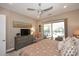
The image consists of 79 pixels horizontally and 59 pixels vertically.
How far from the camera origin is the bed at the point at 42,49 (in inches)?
72.4

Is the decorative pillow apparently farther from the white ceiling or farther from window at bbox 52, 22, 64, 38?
the white ceiling

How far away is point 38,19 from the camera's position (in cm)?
198

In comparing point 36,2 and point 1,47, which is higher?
point 36,2

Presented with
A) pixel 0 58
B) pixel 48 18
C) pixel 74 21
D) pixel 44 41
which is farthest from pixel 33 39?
pixel 74 21

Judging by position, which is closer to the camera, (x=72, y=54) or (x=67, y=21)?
(x=72, y=54)

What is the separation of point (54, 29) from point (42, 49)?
1.40 ft

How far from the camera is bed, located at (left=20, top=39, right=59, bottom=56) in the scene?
1.84 metres

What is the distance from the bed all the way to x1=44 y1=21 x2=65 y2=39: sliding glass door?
11 centimetres

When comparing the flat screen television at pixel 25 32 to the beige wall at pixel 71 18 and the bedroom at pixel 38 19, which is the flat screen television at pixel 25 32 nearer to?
the bedroom at pixel 38 19

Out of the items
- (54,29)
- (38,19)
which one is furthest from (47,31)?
(38,19)

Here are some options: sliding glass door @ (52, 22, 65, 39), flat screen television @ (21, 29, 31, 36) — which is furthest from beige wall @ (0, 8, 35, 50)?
sliding glass door @ (52, 22, 65, 39)

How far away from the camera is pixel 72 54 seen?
1.80 meters

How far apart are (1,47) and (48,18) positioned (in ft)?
3.21

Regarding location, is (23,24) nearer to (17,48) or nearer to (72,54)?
(17,48)
